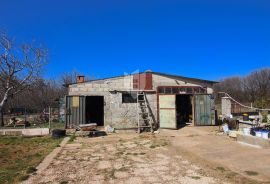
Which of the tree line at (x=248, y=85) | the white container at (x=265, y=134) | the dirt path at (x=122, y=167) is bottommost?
the dirt path at (x=122, y=167)

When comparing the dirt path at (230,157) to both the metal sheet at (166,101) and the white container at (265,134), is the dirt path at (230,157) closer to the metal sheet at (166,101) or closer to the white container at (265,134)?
the white container at (265,134)

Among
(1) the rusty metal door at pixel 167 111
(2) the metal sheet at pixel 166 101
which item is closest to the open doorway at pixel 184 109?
(1) the rusty metal door at pixel 167 111

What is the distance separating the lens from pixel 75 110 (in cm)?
1418

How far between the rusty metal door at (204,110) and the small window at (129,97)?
3.74m

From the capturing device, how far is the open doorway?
1683 cm

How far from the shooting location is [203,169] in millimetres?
6246

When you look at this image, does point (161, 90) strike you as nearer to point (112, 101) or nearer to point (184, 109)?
point (112, 101)

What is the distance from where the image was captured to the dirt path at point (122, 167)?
18.2 ft

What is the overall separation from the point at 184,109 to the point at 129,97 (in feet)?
17.1

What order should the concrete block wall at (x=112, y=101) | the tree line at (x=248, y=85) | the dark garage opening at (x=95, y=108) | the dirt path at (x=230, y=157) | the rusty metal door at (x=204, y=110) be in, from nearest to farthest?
1. the dirt path at (x=230, y=157)
2. the concrete block wall at (x=112, y=101)
3. the rusty metal door at (x=204, y=110)
4. the dark garage opening at (x=95, y=108)
5. the tree line at (x=248, y=85)

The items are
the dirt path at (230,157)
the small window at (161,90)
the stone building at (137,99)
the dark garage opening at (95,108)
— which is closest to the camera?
the dirt path at (230,157)

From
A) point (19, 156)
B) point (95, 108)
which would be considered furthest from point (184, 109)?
point (19, 156)

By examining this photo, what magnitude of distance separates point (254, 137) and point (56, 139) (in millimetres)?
8365

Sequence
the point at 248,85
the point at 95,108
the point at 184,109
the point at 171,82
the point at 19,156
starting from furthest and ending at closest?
1. the point at 248,85
2. the point at 95,108
3. the point at 184,109
4. the point at 171,82
5. the point at 19,156
